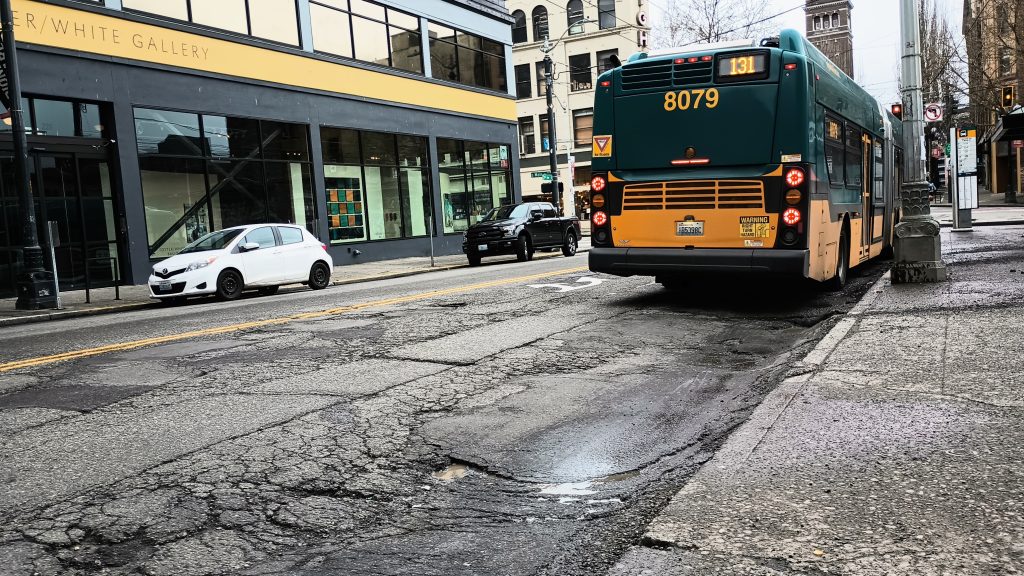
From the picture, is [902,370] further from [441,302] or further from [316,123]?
[316,123]

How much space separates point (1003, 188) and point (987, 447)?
2540 inches

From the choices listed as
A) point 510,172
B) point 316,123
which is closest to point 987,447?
point 316,123

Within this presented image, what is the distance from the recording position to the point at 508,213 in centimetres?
2539

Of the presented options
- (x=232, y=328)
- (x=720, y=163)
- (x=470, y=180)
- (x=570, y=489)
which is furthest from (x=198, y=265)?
(x=470, y=180)

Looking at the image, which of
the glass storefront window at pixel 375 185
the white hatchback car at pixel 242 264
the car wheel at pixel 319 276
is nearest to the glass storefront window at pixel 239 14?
the glass storefront window at pixel 375 185

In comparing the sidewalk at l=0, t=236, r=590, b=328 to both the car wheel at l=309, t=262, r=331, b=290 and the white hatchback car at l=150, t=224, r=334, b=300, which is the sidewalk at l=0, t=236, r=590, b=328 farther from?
the white hatchback car at l=150, t=224, r=334, b=300

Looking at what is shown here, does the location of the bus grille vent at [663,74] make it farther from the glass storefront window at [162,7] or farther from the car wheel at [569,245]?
the car wheel at [569,245]

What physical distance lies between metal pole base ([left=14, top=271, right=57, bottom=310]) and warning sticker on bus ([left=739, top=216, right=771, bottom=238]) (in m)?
12.5

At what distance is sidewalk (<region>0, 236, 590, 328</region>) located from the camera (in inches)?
577

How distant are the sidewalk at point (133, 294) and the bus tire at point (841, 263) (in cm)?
1186

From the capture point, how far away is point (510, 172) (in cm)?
3556

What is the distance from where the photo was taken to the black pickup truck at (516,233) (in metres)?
24.4

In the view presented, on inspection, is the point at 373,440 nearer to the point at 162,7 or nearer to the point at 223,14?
the point at 162,7

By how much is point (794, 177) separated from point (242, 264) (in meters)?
11.0
